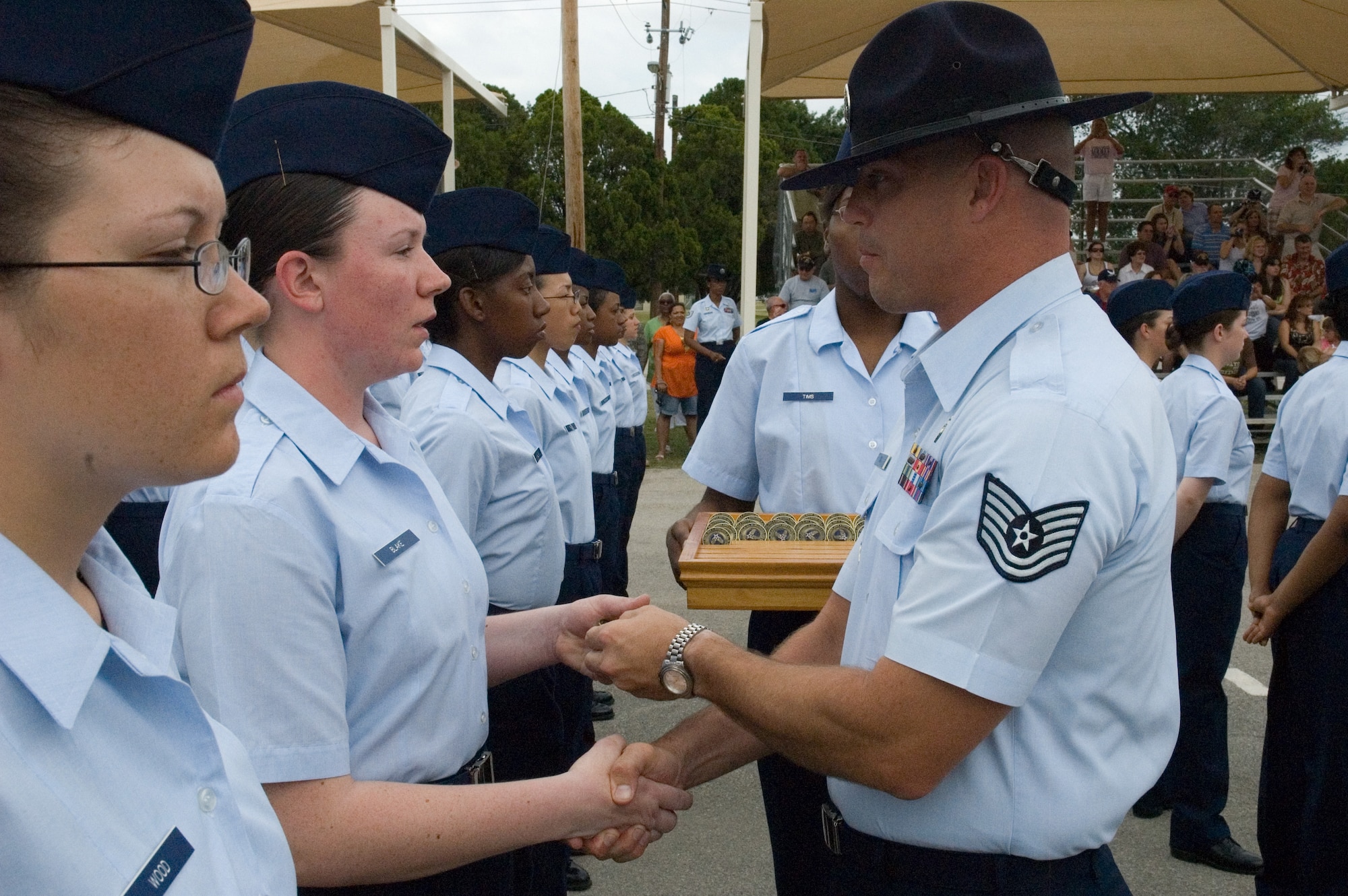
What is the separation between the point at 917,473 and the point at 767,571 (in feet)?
3.82

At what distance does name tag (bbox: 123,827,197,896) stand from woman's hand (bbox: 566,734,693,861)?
981mm

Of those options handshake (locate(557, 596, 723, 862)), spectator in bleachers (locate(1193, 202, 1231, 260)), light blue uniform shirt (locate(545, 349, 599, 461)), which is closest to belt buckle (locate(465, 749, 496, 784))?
handshake (locate(557, 596, 723, 862))

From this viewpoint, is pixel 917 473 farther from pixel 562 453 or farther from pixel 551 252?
pixel 551 252

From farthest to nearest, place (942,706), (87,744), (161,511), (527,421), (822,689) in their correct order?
(527,421) < (161,511) < (822,689) < (942,706) < (87,744)

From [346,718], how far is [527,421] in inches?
87.1

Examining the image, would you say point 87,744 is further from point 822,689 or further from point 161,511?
point 161,511

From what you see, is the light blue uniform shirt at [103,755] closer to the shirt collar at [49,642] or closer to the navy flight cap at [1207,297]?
the shirt collar at [49,642]

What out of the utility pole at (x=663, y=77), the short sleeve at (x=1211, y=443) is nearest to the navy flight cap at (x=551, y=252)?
the short sleeve at (x=1211, y=443)

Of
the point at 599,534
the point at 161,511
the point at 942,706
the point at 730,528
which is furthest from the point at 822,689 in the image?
the point at 599,534

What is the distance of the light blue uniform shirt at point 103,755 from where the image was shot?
874mm

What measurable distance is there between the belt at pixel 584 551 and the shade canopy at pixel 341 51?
564 cm

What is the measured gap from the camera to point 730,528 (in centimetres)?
324

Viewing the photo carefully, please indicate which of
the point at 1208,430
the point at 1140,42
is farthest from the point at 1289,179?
the point at 1208,430

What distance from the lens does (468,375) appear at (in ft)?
11.4
